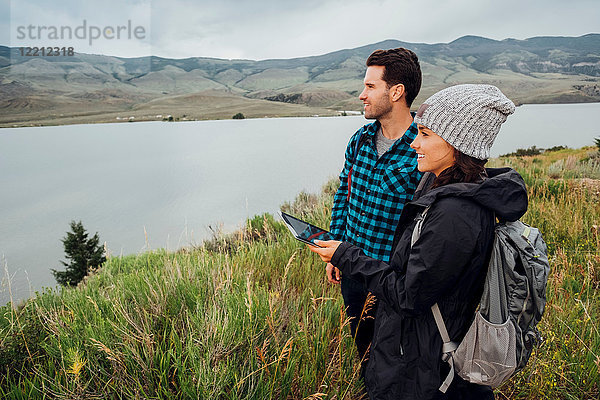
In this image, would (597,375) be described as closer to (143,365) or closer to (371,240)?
(371,240)

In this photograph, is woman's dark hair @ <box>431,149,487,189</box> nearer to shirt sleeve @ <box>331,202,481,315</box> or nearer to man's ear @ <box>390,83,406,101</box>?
shirt sleeve @ <box>331,202,481,315</box>

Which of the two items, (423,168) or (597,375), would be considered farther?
(597,375)

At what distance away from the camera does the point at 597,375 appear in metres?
1.96

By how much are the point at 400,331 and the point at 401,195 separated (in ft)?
2.93

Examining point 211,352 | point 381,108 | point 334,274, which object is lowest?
point 211,352

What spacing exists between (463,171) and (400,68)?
1.06 m

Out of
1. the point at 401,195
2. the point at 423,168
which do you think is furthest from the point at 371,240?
the point at 423,168

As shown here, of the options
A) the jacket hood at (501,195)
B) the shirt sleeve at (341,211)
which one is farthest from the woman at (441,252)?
the shirt sleeve at (341,211)

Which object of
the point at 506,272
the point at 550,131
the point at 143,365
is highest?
the point at 550,131

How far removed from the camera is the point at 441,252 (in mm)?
1113

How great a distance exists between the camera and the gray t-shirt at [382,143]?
7.23 ft

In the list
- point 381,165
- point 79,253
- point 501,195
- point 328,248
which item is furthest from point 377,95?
point 79,253

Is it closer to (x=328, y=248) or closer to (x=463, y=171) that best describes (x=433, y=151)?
(x=463, y=171)

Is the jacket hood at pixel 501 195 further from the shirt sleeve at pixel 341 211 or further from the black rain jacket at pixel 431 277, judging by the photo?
the shirt sleeve at pixel 341 211
